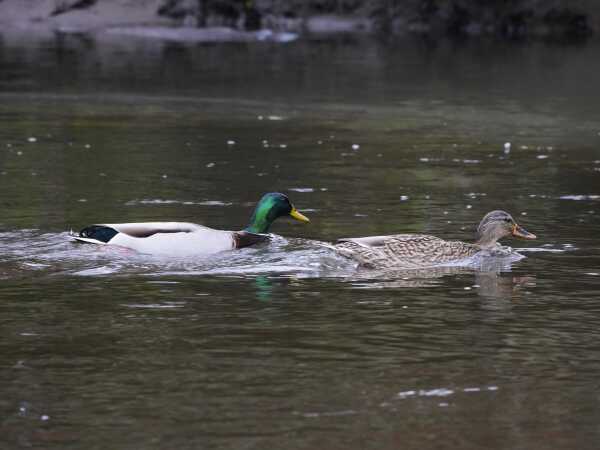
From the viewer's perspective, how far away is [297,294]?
10.9m

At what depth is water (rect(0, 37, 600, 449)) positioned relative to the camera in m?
7.81

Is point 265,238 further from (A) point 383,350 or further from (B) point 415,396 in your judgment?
(B) point 415,396

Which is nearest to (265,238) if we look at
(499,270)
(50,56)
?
(499,270)

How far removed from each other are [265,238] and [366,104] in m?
15.8

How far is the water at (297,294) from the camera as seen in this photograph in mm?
7812

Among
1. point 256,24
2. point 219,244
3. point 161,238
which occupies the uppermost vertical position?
point 161,238

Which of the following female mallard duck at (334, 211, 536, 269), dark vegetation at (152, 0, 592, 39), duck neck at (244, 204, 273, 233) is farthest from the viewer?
dark vegetation at (152, 0, 592, 39)

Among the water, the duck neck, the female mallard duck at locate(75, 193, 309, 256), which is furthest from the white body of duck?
the duck neck

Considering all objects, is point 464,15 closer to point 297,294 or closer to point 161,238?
point 161,238

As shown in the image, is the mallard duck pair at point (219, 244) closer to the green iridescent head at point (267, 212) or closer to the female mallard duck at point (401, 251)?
the female mallard duck at point (401, 251)

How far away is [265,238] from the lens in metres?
13.0

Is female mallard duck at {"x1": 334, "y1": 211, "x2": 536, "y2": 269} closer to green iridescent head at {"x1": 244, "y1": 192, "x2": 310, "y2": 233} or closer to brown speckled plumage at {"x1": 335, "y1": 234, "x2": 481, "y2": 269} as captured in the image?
brown speckled plumage at {"x1": 335, "y1": 234, "x2": 481, "y2": 269}

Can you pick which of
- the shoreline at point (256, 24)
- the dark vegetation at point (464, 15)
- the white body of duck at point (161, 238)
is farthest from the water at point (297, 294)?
the dark vegetation at point (464, 15)

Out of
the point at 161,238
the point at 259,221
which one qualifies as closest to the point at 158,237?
the point at 161,238
